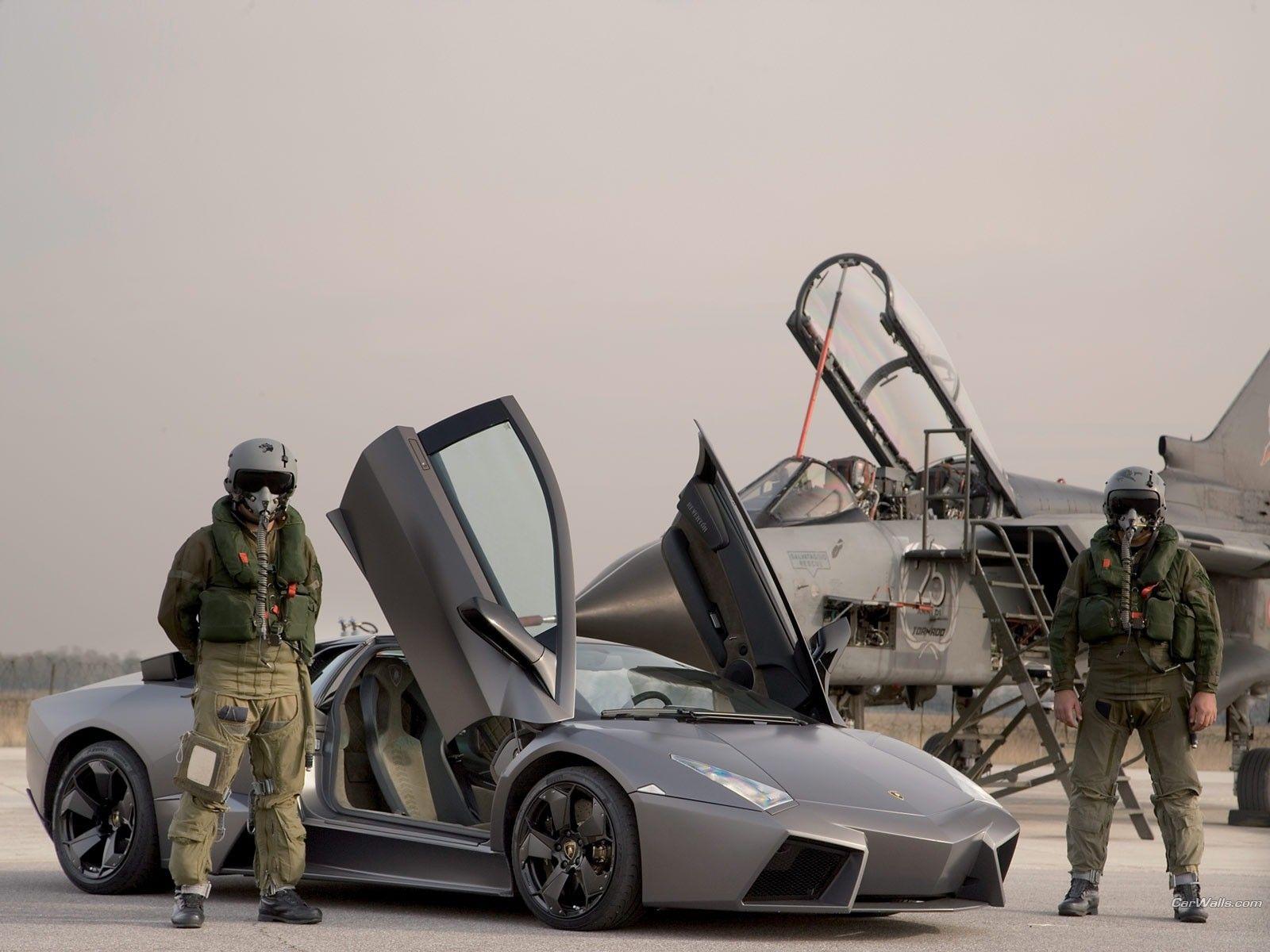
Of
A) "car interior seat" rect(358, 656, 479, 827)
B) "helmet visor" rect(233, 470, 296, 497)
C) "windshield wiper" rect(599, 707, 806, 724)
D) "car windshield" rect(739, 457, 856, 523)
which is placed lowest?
"car interior seat" rect(358, 656, 479, 827)

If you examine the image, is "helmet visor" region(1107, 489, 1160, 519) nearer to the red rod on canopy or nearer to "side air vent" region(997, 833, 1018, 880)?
"side air vent" region(997, 833, 1018, 880)

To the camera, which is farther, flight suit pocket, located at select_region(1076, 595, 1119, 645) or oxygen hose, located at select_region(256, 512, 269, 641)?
flight suit pocket, located at select_region(1076, 595, 1119, 645)

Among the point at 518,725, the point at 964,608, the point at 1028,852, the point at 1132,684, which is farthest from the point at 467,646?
the point at 964,608

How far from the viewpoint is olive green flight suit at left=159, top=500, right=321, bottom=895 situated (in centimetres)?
615

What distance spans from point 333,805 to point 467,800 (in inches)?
23.8

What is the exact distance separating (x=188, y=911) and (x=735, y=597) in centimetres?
277

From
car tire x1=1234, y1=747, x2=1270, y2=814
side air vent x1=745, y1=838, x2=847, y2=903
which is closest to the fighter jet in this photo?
car tire x1=1234, y1=747, x2=1270, y2=814

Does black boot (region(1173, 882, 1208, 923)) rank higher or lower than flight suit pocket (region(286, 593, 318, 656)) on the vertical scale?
lower

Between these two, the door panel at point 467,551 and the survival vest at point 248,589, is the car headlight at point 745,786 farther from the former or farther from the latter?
the survival vest at point 248,589

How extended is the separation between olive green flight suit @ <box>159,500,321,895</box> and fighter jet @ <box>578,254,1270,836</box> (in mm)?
5396

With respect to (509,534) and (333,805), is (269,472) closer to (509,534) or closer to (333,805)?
(509,534)

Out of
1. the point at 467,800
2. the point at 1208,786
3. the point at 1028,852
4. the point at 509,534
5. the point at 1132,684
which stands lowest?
the point at 1208,786

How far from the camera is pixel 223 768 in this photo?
6.12 m

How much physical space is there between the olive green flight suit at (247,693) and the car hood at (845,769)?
1.67 m
